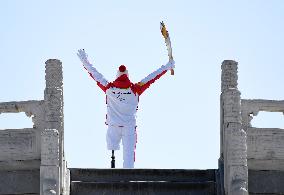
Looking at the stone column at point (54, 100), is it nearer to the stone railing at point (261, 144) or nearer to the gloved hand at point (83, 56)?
the gloved hand at point (83, 56)

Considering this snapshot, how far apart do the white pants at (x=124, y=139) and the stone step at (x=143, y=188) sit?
7.28ft

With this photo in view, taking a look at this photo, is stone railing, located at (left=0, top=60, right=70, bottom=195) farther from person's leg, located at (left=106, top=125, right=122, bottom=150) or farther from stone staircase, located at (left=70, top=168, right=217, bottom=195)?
person's leg, located at (left=106, top=125, right=122, bottom=150)

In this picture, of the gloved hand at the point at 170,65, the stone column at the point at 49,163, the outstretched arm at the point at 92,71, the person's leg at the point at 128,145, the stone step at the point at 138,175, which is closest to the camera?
the stone column at the point at 49,163

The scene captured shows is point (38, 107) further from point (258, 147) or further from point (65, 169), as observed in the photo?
point (258, 147)

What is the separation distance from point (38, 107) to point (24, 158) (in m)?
0.88

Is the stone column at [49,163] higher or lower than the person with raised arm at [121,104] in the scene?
lower

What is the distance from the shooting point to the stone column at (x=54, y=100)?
41.3ft

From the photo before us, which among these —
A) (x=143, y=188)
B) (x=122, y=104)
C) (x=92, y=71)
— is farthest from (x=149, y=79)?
(x=143, y=188)

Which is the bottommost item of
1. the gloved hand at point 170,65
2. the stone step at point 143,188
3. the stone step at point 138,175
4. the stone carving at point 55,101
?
the stone step at point 143,188

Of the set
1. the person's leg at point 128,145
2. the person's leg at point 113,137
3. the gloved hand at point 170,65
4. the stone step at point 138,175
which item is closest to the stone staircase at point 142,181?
the stone step at point 138,175

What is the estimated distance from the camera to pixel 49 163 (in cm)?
1204

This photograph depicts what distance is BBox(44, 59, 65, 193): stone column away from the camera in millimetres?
12578

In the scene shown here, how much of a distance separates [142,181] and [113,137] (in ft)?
8.15

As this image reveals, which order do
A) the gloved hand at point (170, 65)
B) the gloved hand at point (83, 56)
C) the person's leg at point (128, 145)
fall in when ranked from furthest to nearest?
the gloved hand at point (170, 65), the gloved hand at point (83, 56), the person's leg at point (128, 145)
